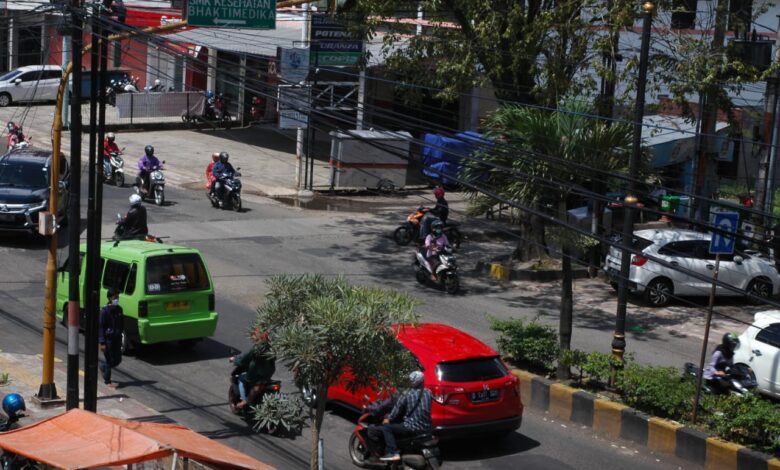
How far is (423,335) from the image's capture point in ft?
47.9

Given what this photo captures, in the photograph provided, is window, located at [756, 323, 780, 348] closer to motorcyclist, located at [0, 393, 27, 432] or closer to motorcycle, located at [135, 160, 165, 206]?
motorcyclist, located at [0, 393, 27, 432]

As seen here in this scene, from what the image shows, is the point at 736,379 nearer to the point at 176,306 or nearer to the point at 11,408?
the point at 176,306

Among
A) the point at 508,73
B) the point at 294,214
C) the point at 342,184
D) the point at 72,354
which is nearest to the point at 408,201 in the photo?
the point at 342,184

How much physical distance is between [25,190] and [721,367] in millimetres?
15246

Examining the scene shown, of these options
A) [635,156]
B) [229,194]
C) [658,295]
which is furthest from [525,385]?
[229,194]

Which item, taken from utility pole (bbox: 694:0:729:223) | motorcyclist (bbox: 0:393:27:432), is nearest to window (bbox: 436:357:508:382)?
motorcyclist (bbox: 0:393:27:432)

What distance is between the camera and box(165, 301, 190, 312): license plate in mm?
16922

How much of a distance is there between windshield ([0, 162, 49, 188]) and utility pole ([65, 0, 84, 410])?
35.4ft

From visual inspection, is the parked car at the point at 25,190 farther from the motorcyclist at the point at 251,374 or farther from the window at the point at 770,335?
the window at the point at 770,335

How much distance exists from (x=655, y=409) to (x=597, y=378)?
1.52 meters

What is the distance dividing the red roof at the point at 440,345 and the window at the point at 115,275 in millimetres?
4911

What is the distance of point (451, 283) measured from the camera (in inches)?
875

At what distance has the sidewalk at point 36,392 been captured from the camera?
14664 mm

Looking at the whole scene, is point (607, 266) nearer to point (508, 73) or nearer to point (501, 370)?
point (508, 73)
